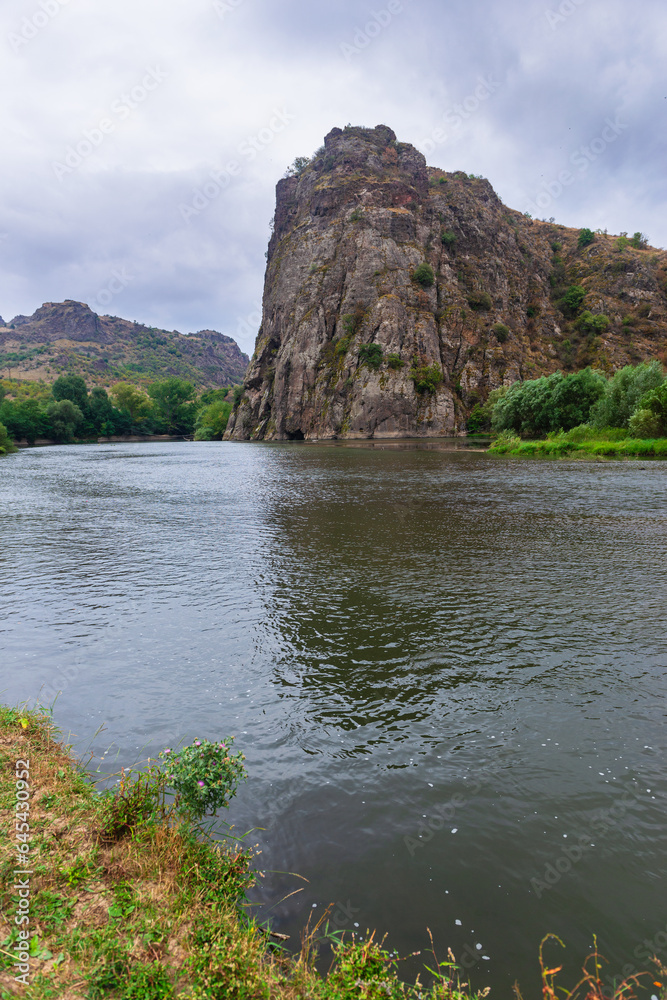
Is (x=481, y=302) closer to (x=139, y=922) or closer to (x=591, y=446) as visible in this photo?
(x=591, y=446)

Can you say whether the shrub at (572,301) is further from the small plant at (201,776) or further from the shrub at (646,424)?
the small plant at (201,776)

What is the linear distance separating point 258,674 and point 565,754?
18.1ft

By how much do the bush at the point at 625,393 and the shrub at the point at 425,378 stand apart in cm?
5103

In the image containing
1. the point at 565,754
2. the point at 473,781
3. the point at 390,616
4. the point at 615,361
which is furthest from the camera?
the point at 615,361

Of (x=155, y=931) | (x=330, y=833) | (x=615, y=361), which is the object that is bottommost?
(x=330, y=833)

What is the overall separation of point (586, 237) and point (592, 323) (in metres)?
43.6

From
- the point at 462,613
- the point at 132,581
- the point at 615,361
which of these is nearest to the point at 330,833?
the point at 462,613

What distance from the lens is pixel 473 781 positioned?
6391 millimetres

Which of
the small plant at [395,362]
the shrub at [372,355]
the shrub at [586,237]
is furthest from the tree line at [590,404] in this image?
the shrub at [586,237]

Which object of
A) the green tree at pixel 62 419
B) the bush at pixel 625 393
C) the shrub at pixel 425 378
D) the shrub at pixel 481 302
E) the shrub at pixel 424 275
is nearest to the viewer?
the bush at pixel 625 393

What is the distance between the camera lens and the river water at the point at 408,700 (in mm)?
4777

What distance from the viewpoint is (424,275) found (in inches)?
4660

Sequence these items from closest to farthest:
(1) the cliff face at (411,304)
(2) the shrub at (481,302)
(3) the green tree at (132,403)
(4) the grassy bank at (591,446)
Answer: (4) the grassy bank at (591,446) < (1) the cliff face at (411,304) < (2) the shrub at (481,302) < (3) the green tree at (132,403)

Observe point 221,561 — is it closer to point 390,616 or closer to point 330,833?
point 390,616
